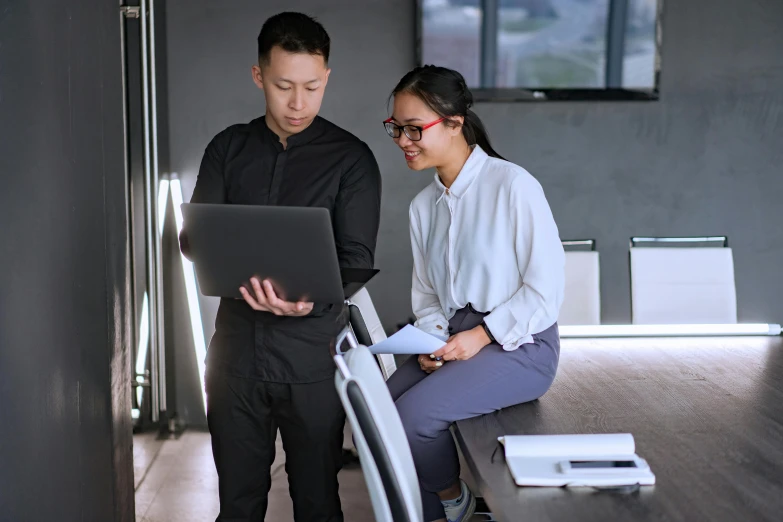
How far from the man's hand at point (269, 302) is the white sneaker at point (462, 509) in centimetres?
60

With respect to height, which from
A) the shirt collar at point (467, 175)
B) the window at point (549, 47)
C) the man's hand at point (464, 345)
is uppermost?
the window at point (549, 47)

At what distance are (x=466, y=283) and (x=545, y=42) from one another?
2471 millimetres

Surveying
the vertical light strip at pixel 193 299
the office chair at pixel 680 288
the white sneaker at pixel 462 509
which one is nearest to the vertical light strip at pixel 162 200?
the vertical light strip at pixel 193 299

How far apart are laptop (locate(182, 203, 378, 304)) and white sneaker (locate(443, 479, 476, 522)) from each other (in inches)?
23.0

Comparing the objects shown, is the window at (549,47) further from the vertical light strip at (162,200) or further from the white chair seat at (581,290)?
the vertical light strip at (162,200)

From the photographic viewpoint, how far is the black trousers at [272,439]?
221 cm

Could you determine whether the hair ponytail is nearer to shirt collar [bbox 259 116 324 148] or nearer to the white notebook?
shirt collar [bbox 259 116 324 148]

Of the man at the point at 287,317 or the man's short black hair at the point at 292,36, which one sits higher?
the man's short black hair at the point at 292,36

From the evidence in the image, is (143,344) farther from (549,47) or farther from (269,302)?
(549,47)

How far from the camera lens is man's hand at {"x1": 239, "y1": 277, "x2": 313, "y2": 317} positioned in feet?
6.53

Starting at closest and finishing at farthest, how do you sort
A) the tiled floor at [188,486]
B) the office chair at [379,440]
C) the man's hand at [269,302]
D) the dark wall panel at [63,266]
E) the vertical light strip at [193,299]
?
the office chair at [379,440]
the dark wall panel at [63,266]
the man's hand at [269,302]
the tiled floor at [188,486]
the vertical light strip at [193,299]

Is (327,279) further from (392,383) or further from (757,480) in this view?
(757,480)

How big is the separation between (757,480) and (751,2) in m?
3.50

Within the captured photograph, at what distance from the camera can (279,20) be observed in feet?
7.15
